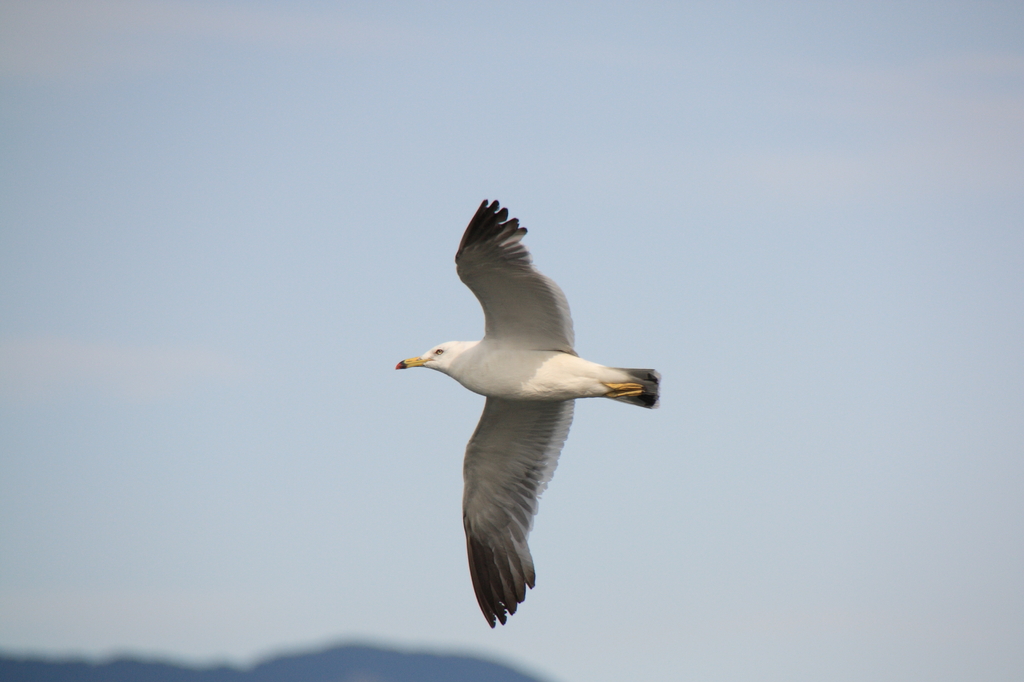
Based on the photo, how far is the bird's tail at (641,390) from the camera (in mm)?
11445

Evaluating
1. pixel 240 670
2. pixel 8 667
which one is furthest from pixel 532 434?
pixel 240 670

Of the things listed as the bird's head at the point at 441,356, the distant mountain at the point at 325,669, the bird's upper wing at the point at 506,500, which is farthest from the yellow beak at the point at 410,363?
the distant mountain at the point at 325,669

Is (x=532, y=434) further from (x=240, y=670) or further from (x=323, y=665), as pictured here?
(x=240, y=670)

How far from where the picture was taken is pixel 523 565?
13023mm

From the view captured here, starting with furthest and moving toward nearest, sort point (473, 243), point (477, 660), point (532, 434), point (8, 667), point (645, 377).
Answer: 1. point (477, 660)
2. point (8, 667)
3. point (532, 434)
4. point (645, 377)
5. point (473, 243)

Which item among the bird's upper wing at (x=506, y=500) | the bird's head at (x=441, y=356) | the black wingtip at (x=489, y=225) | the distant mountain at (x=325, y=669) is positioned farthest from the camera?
the distant mountain at (x=325, y=669)

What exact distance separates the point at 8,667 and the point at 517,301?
406 ft

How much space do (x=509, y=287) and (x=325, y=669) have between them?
453 ft

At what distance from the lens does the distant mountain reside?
12794cm

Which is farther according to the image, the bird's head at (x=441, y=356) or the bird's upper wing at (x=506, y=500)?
the bird's upper wing at (x=506, y=500)

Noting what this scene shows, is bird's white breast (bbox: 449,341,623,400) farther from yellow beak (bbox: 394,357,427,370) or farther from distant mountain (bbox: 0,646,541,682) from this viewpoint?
distant mountain (bbox: 0,646,541,682)

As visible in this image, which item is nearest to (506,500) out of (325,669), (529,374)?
(529,374)

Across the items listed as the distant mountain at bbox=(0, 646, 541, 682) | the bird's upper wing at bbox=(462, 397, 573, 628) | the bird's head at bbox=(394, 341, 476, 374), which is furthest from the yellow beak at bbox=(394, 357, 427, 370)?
the distant mountain at bbox=(0, 646, 541, 682)

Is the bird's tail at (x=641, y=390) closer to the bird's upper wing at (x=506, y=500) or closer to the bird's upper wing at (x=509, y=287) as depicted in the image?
the bird's upper wing at (x=509, y=287)
